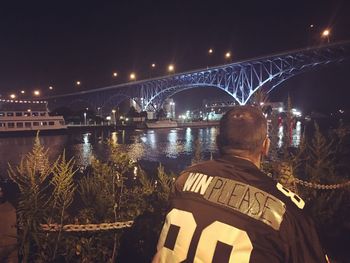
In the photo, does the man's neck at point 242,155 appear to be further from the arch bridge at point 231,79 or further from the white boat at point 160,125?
the white boat at point 160,125

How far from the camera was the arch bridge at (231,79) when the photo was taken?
1940 inches

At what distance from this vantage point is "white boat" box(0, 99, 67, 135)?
153 feet

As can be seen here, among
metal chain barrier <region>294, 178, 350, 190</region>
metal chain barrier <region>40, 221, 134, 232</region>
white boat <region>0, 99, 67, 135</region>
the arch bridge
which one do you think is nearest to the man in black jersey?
metal chain barrier <region>40, 221, 134, 232</region>

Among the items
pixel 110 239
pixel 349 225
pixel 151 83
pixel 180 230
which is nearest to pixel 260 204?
pixel 180 230

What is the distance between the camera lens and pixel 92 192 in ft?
15.3

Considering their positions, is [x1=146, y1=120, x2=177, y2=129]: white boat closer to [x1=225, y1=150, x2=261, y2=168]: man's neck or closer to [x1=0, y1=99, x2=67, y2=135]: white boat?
[x1=0, y1=99, x2=67, y2=135]: white boat

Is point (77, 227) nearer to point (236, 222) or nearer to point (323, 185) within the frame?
point (236, 222)

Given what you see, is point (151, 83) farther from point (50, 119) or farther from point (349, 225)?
point (349, 225)

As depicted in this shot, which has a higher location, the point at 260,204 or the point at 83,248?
the point at 260,204

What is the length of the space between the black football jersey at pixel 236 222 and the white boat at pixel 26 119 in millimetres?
49723

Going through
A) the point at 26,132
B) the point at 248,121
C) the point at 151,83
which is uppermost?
the point at 151,83

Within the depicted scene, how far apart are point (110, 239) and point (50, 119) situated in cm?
5180

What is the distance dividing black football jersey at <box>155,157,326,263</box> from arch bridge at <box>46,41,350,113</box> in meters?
28.1

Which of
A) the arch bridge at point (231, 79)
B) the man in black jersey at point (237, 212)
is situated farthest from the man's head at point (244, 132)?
the arch bridge at point (231, 79)
